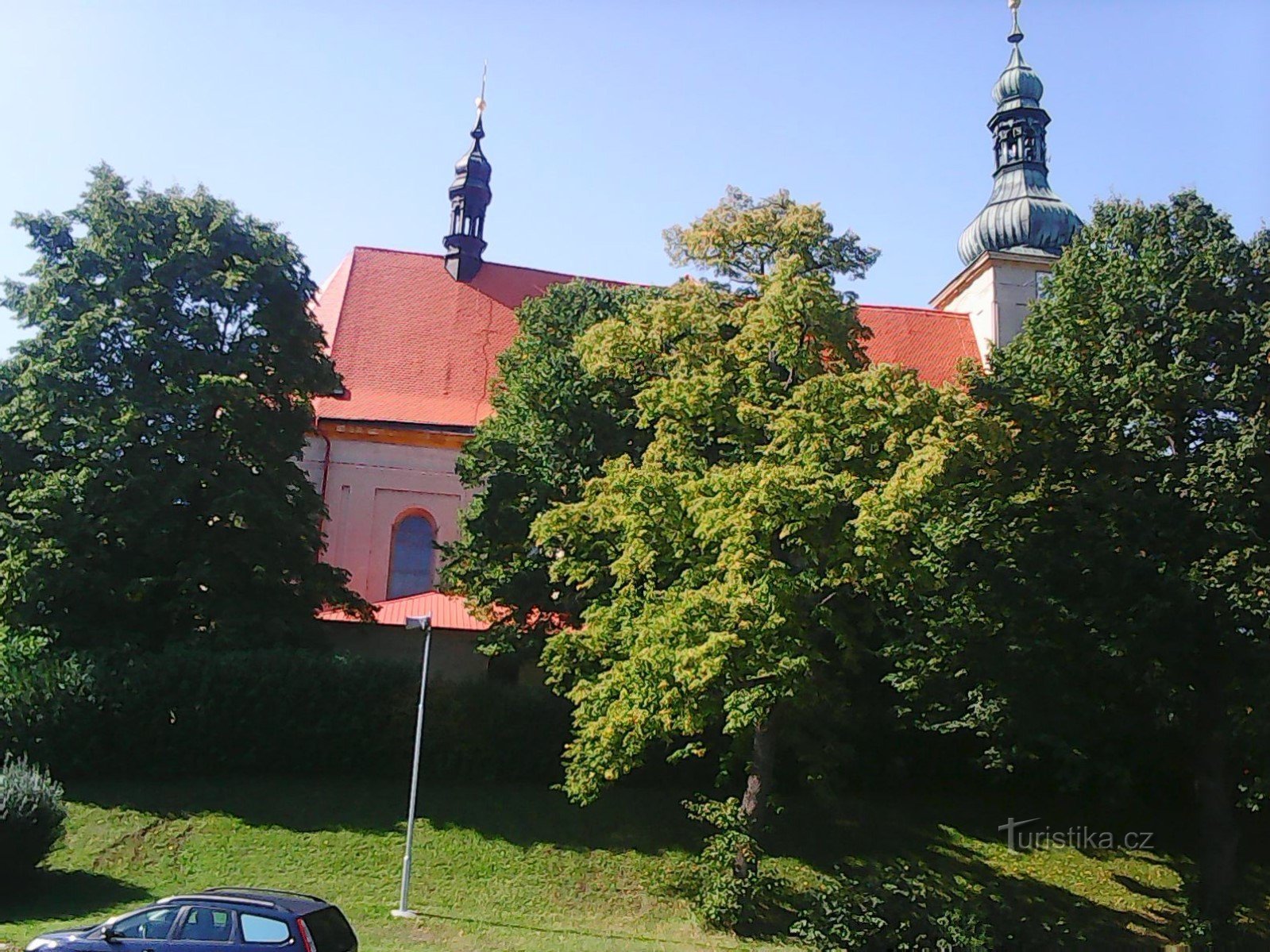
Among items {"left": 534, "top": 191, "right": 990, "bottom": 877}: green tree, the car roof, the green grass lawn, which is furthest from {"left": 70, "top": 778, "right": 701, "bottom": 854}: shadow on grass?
the car roof

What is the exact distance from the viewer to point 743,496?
15.9 metres

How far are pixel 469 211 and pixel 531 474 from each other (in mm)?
15100

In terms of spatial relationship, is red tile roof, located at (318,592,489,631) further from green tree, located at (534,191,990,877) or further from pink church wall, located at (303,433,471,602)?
green tree, located at (534,191,990,877)

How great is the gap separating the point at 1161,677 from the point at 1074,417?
470 centimetres

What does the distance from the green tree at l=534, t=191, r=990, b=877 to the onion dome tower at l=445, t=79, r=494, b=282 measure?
49.6 ft

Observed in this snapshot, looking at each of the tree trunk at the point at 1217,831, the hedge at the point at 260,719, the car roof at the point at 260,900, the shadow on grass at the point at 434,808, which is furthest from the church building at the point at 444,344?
the car roof at the point at 260,900

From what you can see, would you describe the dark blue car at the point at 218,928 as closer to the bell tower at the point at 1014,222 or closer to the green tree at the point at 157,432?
the green tree at the point at 157,432

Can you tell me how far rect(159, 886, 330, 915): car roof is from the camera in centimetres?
1076

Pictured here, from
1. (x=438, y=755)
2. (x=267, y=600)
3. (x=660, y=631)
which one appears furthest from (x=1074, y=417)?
(x=267, y=600)

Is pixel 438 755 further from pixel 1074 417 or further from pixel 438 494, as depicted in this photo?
pixel 1074 417

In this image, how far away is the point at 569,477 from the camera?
2242 centimetres

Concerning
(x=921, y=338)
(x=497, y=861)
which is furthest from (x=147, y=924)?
(x=921, y=338)

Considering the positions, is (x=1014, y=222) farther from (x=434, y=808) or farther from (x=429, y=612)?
(x=434, y=808)

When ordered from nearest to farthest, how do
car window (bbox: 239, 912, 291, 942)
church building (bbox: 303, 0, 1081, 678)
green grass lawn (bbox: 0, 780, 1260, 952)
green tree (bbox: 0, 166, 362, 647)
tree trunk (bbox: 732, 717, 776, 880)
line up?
car window (bbox: 239, 912, 291, 942)
green grass lawn (bbox: 0, 780, 1260, 952)
tree trunk (bbox: 732, 717, 776, 880)
green tree (bbox: 0, 166, 362, 647)
church building (bbox: 303, 0, 1081, 678)
